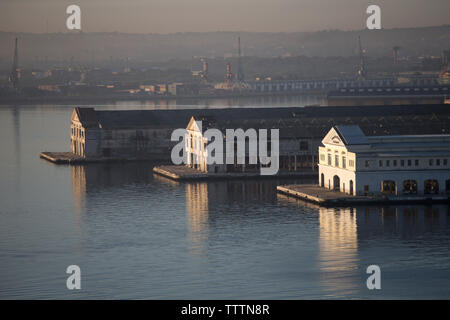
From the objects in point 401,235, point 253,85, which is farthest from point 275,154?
point 253,85

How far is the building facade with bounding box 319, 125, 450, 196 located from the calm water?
1.36m

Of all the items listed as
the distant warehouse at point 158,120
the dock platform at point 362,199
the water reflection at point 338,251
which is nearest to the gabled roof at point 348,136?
the dock platform at point 362,199

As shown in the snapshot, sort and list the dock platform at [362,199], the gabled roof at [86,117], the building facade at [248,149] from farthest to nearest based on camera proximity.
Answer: the gabled roof at [86,117]
the building facade at [248,149]
the dock platform at [362,199]

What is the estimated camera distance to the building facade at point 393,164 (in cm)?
3472

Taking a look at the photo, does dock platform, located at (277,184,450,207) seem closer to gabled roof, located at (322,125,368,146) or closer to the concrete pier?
gabled roof, located at (322,125,368,146)

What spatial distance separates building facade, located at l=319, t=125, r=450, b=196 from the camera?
34719mm

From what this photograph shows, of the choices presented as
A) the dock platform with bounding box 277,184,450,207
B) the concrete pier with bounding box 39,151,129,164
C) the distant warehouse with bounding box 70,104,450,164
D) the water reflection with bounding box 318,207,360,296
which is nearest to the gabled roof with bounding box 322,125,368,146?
the dock platform with bounding box 277,184,450,207

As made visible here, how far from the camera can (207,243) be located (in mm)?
29031

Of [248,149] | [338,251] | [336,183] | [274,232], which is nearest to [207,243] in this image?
[274,232]

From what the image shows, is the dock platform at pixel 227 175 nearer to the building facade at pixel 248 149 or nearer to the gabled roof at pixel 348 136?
the building facade at pixel 248 149

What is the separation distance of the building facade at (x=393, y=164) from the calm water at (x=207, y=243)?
1.36 metres

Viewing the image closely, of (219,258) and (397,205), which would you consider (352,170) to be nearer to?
(397,205)

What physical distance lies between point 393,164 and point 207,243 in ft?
26.6
